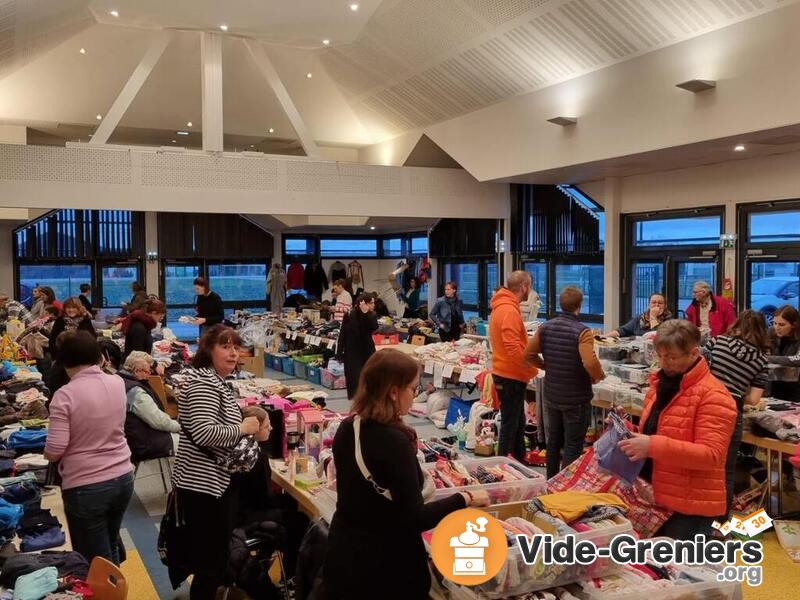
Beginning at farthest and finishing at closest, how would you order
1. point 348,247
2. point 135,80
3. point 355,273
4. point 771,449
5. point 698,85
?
point 348,247 → point 355,273 → point 135,80 → point 698,85 → point 771,449

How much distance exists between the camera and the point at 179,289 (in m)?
16.5

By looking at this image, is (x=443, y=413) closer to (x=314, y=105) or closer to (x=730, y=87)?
(x=730, y=87)

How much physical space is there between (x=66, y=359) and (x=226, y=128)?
11.7 metres

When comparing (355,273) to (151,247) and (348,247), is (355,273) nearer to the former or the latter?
(348,247)

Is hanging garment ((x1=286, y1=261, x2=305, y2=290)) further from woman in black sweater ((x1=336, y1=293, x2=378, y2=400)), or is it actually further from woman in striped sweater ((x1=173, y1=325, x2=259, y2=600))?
woman in striped sweater ((x1=173, y1=325, x2=259, y2=600))

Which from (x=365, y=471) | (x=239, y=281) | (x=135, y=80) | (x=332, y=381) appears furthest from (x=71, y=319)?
(x=239, y=281)

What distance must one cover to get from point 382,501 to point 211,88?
996cm

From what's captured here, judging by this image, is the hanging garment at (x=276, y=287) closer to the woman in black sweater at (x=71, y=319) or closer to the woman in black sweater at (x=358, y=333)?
the woman in black sweater at (x=71, y=319)

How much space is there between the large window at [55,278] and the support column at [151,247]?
122 cm

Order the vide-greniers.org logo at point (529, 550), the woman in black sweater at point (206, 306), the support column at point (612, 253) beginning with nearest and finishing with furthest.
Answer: the vide-greniers.org logo at point (529, 550) → the woman in black sweater at point (206, 306) → the support column at point (612, 253)

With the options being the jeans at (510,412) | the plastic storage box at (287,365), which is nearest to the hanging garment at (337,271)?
the plastic storage box at (287,365)

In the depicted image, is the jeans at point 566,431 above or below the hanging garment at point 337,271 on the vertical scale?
below

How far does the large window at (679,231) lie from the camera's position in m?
9.85

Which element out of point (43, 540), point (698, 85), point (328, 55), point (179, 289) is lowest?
point (43, 540)
